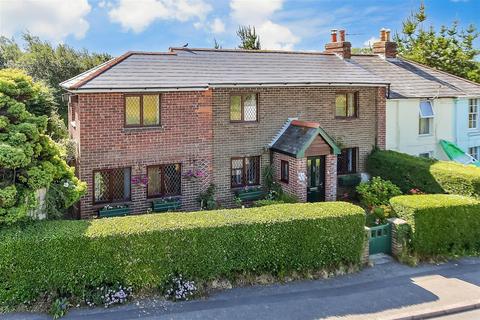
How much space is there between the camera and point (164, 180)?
693 inches

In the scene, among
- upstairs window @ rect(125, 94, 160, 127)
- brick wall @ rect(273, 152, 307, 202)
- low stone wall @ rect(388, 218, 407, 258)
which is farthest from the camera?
brick wall @ rect(273, 152, 307, 202)

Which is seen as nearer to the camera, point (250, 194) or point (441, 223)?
point (441, 223)

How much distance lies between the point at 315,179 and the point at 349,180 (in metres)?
2.13

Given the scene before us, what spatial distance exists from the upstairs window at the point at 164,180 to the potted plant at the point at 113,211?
1097mm

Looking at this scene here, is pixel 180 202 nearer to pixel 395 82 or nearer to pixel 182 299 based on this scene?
pixel 182 299

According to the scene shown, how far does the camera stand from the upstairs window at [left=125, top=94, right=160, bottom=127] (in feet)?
54.5

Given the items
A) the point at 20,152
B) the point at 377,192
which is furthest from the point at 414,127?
the point at 20,152

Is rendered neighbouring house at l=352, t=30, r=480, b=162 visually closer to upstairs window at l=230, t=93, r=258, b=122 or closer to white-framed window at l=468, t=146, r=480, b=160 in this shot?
white-framed window at l=468, t=146, r=480, b=160

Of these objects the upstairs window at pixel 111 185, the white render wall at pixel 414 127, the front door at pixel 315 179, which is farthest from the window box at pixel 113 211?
the white render wall at pixel 414 127

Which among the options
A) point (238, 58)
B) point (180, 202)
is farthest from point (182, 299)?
point (238, 58)

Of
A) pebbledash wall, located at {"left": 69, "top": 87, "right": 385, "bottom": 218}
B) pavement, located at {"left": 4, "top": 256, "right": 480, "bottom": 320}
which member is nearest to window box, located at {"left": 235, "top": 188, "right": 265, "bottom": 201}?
pebbledash wall, located at {"left": 69, "top": 87, "right": 385, "bottom": 218}

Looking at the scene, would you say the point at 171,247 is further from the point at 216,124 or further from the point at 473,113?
the point at 473,113

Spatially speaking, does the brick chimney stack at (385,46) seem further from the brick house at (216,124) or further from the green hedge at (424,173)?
the green hedge at (424,173)

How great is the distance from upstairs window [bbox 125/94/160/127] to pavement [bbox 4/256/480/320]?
741 centimetres
